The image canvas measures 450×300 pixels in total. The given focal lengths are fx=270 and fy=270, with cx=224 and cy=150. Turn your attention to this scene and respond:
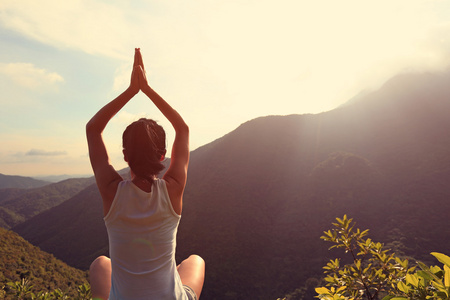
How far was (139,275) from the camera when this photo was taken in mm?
1621

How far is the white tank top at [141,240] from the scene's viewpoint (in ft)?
5.14

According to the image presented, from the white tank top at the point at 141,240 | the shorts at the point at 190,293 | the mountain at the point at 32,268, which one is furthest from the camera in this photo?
the mountain at the point at 32,268

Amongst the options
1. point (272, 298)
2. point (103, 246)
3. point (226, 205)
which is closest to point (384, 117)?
point (226, 205)

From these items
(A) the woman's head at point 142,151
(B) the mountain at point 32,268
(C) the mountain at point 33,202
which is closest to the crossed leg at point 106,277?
(A) the woman's head at point 142,151

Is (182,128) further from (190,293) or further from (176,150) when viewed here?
(190,293)

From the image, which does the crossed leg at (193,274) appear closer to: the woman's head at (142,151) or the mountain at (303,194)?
the woman's head at (142,151)

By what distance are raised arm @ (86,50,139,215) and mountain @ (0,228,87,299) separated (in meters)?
30.1

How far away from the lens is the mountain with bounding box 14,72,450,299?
128ft

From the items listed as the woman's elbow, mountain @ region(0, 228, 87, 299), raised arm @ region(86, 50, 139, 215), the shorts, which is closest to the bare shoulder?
raised arm @ region(86, 50, 139, 215)

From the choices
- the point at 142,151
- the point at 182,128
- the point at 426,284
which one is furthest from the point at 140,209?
the point at 426,284

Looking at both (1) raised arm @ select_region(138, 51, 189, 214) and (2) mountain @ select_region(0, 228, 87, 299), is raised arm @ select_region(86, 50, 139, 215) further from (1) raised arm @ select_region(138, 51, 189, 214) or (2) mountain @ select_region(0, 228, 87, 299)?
(2) mountain @ select_region(0, 228, 87, 299)

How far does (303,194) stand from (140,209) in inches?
2131

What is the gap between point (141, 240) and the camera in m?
1.59

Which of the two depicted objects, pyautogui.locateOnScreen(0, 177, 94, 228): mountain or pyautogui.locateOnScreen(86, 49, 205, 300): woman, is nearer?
pyautogui.locateOnScreen(86, 49, 205, 300): woman
